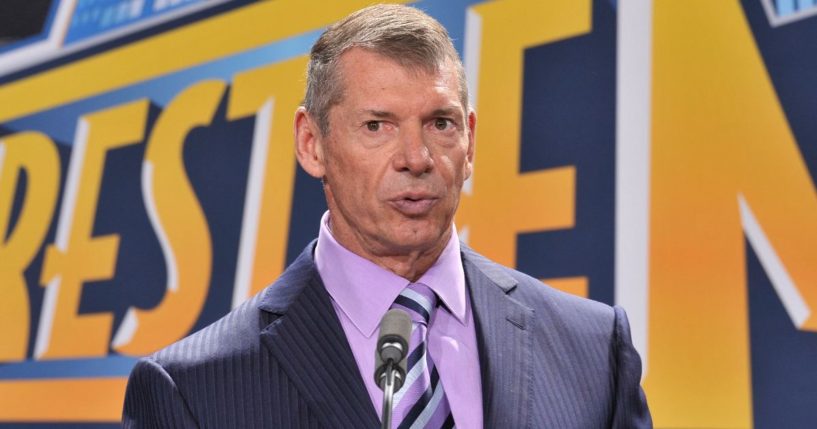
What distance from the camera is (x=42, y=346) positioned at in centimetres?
318

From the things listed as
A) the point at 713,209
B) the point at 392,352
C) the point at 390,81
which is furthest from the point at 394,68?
the point at 713,209

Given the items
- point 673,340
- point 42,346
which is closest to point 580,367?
point 673,340

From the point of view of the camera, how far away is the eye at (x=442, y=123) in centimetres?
140

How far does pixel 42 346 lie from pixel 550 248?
1837 millimetres

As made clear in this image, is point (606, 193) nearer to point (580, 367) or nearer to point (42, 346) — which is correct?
point (580, 367)

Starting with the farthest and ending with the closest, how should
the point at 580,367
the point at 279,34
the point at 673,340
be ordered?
1. the point at 279,34
2. the point at 673,340
3. the point at 580,367

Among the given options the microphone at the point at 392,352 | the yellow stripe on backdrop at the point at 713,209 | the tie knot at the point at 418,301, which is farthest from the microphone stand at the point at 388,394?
the yellow stripe on backdrop at the point at 713,209

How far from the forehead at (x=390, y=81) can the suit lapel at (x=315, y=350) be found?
27 centimetres

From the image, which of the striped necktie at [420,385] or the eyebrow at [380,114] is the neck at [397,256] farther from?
the eyebrow at [380,114]

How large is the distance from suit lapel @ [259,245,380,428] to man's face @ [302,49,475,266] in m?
0.11

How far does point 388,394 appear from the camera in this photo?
98 centimetres

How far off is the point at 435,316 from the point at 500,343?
0.10 meters

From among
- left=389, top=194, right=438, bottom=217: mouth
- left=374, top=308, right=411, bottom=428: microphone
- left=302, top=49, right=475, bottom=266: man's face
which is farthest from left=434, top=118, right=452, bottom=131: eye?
left=374, top=308, right=411, bottom=428: microphone

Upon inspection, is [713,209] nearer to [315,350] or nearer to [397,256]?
[397,256]
